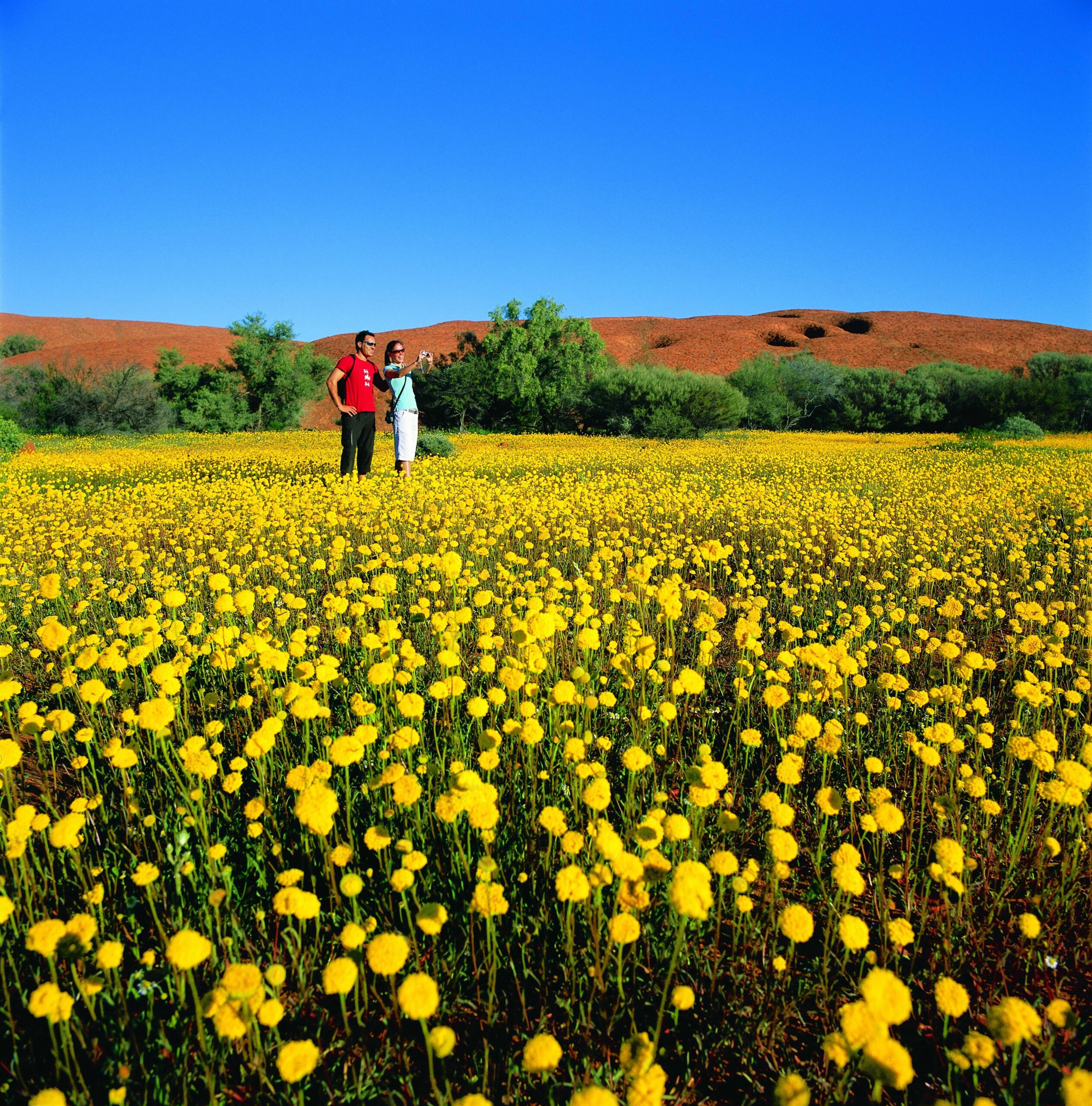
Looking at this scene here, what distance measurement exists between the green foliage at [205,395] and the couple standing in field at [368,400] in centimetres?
2570

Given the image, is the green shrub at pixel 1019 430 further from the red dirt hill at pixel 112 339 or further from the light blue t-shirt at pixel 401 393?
the red dirt hill at pixel 112 339

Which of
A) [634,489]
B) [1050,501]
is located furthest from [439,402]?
[1050,501]

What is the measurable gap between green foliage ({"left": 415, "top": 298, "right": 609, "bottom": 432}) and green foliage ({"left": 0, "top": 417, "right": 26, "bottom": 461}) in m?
25.9

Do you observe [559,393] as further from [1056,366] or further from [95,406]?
[1056,366]

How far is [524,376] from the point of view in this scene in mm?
38469

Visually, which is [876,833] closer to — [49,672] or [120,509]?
[49,672]

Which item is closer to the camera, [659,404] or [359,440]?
[359,440]

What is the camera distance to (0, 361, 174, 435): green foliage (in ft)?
88.5

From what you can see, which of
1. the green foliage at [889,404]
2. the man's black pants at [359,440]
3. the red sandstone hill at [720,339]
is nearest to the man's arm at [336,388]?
the man's black pants at [359,440]

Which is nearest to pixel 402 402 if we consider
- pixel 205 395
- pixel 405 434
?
pixel 405 434

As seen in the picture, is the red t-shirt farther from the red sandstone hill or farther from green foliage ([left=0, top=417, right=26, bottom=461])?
the red sandstone hill

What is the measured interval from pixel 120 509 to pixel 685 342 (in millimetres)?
69489

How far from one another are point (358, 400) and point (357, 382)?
0.28 meters

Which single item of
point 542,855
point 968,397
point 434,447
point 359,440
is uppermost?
point 968,397
